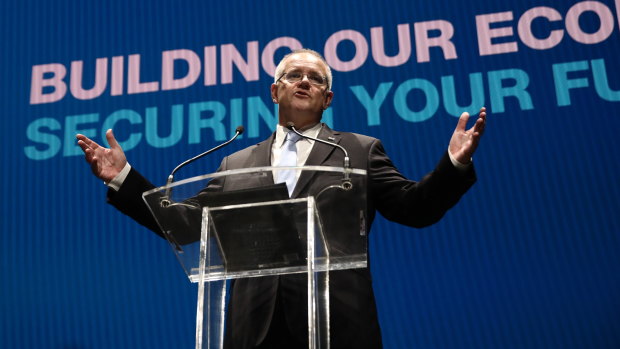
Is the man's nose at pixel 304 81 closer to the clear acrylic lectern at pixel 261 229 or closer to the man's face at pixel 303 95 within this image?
the man's face at pixel 303 95

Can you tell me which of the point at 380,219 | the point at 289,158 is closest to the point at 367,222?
the point at 289,158

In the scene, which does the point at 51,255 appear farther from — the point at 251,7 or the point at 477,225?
the point at 477,225

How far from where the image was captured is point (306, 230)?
1409mm

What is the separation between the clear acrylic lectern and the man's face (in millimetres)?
647

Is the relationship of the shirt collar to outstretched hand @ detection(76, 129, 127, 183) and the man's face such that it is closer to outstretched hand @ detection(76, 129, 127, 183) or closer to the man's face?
the man's face

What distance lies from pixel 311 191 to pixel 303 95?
713 mm

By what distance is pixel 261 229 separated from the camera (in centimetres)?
142

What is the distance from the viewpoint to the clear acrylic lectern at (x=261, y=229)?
1.39 metres

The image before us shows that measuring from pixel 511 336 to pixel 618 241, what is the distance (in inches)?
21.5

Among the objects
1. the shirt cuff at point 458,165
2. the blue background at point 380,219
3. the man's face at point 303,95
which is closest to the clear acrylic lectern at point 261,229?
the shirt cuff at point 458,165

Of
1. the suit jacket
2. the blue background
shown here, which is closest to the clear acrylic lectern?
the suit jacket

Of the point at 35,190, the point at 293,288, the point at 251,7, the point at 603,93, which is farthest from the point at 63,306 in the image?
the point at 603,93

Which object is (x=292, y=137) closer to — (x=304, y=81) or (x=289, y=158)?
(x=289, y=158)

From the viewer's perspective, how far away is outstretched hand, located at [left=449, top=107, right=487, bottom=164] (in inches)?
64.0
